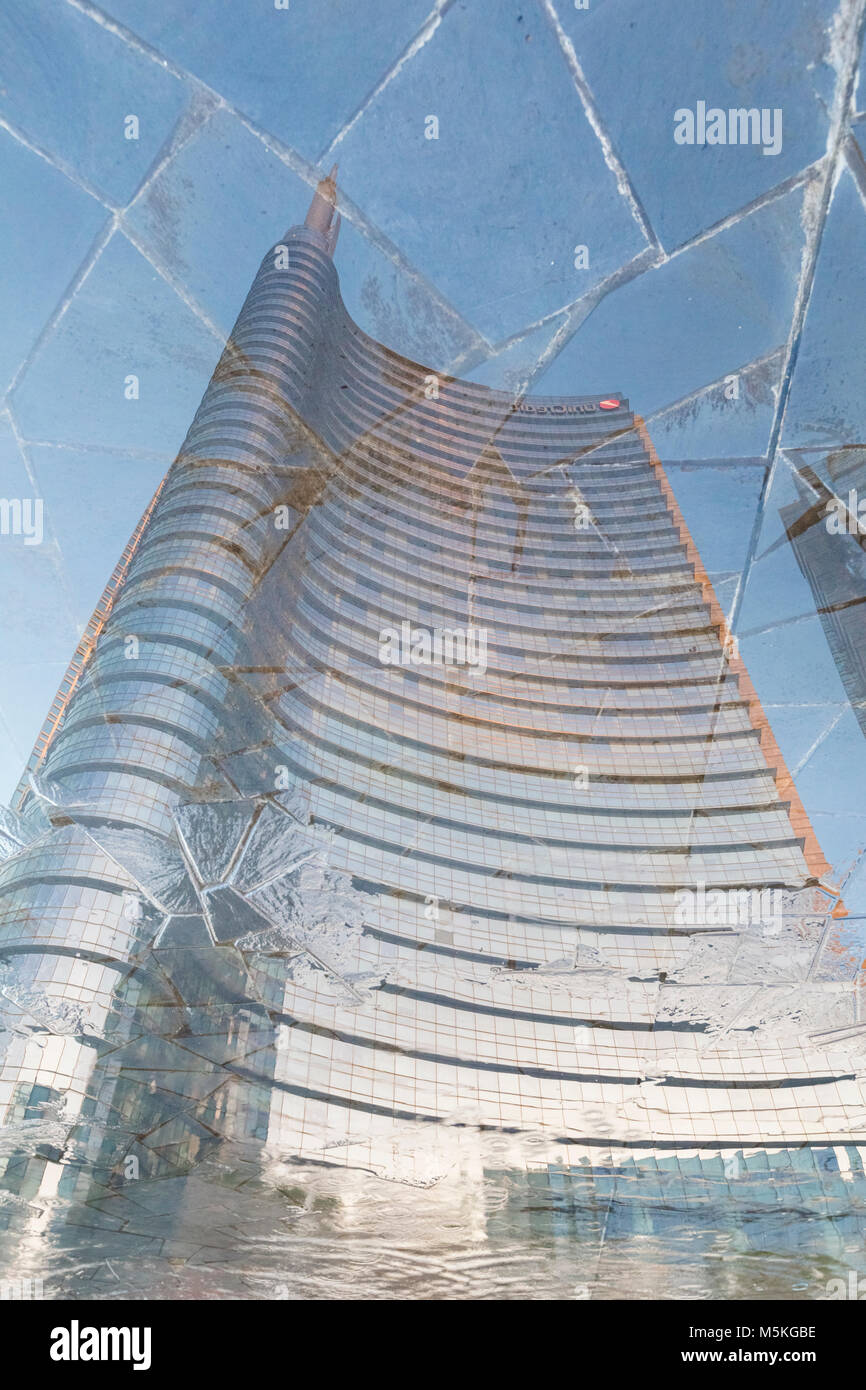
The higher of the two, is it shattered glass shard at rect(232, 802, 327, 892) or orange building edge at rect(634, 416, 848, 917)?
orange building edge at rect(634, 416, 848, 917)

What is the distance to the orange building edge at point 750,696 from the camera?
8156 mm

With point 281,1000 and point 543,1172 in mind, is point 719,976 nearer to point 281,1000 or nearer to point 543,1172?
point 543,1172

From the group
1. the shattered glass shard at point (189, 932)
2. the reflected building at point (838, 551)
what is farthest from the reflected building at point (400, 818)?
the reflected building at point (838, 551)

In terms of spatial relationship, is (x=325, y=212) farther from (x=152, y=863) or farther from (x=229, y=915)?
(x=152, y=863)

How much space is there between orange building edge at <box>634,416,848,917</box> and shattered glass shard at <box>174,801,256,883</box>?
17.6 feet

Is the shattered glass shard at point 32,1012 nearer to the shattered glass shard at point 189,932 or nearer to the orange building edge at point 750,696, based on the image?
the shattered glass shard at point 189,932

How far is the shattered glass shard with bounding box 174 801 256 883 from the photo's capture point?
6.34 m

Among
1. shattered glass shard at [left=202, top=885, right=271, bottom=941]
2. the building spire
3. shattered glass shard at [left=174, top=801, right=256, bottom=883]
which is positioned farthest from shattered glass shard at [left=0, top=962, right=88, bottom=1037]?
the building spire

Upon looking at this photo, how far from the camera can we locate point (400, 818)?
1051 cm

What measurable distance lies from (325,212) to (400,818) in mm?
6886

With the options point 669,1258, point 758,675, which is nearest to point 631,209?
point 758,675

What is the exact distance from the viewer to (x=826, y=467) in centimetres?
739

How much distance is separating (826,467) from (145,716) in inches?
308

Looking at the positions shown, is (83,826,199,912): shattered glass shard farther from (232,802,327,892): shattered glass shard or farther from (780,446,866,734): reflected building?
(780,446,866,734): reflected building
